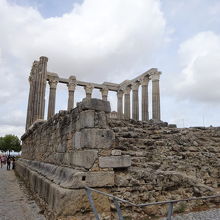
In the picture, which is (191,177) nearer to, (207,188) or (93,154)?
(207,188)

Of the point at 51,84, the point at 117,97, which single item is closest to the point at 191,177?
the point at 51,84

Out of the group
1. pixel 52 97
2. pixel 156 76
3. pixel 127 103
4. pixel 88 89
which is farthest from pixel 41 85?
pixel 127 103

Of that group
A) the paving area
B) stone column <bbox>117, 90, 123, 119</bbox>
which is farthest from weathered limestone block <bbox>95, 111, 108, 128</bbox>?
stone column <bbox>117, 90, 123, 119</bbox>

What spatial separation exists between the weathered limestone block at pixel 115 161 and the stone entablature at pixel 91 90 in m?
12.9

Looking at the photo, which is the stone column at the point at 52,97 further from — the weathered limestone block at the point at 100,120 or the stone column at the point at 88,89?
the weathered limestone block at the point at 100,120

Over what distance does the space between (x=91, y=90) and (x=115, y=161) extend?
2170 cm

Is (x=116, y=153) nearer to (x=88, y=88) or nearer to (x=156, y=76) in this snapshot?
(x=156, y=76)

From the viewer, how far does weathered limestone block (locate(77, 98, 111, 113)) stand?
14.6ft

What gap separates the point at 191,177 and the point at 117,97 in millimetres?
23442

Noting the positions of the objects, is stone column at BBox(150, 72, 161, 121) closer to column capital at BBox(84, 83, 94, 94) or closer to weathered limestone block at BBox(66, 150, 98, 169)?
column capital at BBox(84, 83, 94, 94)

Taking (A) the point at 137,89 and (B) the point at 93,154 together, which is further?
(A) the point at 137,89

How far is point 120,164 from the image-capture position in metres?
4.38

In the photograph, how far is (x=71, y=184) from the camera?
12.9 ft

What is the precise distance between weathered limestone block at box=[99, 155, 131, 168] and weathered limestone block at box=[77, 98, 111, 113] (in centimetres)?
98
